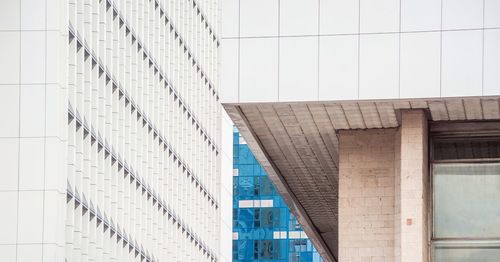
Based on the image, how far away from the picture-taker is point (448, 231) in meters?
53.9

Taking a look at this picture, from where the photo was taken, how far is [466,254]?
53625 millimetres

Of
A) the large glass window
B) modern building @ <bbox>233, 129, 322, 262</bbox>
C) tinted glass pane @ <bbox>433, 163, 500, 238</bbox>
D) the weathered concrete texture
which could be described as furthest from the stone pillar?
modern building @ <bbox>233, 129, 322, 262</bbox>

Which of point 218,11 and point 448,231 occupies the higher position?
point 218,11

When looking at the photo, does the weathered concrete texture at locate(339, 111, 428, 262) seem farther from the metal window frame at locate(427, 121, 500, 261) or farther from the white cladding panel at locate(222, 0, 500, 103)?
the white cladding panel at locate(222, 0, 500, 103)

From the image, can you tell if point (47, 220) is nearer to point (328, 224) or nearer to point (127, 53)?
point (127, 53)

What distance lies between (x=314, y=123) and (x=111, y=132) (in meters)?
11.4

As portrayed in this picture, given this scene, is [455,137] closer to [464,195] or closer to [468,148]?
[468,148]

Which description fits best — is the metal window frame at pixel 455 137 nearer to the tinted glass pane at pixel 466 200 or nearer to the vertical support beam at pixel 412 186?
the tinted glass pane at pixel 466 200

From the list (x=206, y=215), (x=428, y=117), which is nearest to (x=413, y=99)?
(x=428, y=117)

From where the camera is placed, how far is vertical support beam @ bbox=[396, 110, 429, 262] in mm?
51688

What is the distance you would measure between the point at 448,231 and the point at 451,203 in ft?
2.99

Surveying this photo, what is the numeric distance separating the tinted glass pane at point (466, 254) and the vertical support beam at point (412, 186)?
1793 millimetres

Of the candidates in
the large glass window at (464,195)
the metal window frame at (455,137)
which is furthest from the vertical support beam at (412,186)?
the large glass window at (464,195)

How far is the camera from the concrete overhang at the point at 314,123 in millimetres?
51125
